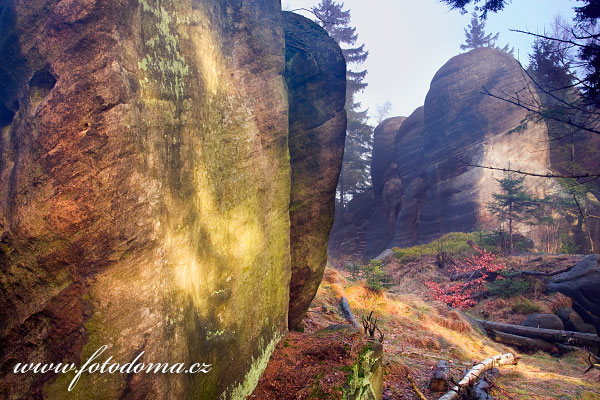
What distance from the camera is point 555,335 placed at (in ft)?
30.3

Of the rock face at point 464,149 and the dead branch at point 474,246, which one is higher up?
the rock face at point 464,149

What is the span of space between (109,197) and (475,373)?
6331 millimetres

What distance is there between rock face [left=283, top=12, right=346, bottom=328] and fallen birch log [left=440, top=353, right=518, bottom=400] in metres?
2.50

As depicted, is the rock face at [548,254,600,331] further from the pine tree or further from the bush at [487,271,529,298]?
the pine tree

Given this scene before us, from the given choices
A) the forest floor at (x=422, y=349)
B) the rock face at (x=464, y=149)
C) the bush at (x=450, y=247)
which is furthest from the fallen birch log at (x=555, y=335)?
the rock face at (x=464, y=149)

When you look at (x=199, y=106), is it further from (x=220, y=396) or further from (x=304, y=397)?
(x=304, y=397)

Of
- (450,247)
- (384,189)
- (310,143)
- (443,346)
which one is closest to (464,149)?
(450,247)

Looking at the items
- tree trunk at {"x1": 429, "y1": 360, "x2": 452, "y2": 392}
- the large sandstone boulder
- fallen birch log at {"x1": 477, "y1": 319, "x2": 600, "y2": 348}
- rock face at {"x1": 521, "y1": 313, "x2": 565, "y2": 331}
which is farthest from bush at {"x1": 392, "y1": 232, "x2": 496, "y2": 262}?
tree trunk at {"x1": 429, "y1": 360, "x2": 452, "y2": 392}

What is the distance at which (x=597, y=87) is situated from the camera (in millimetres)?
3494

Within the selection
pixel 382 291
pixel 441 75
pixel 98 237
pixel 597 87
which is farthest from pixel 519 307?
pixel 441 75

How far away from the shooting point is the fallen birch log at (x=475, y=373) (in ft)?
17.0

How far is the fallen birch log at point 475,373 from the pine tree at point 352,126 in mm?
25852

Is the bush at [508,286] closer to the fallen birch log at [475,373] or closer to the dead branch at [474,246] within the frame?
the dead branch at [474,246]

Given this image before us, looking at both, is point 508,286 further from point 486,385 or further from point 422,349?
point 486,385
